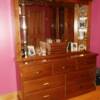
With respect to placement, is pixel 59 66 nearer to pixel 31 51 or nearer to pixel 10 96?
pixel 31 51

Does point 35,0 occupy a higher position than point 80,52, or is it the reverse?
point 35,0

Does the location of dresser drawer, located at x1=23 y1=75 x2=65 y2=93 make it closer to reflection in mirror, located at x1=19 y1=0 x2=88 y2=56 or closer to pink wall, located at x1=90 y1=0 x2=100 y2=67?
reflection in mirror, located at x1=19 y1=0 x2=88 y2=56

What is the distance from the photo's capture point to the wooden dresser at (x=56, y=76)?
2.40 metres

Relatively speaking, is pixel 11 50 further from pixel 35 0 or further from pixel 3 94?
pixel 35 0

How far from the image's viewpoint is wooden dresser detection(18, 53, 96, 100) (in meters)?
2.40

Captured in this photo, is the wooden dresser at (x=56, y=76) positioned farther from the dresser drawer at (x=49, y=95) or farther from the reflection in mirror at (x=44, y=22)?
the reflection in mirror at (x=44, y=22)

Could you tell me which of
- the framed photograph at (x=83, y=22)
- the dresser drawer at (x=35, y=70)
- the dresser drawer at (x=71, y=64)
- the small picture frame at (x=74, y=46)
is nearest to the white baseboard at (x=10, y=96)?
the dresser drawer at (x=35, y=70)

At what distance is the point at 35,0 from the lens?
8.68ft

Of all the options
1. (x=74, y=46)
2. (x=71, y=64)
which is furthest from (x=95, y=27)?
(x=71, y=64)

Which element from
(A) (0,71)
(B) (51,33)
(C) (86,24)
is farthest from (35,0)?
(A) (0,71)

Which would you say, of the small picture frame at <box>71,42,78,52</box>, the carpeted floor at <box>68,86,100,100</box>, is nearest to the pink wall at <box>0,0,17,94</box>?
the small picture frame at <box>71,42,78,52</box>

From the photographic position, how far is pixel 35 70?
242 cm

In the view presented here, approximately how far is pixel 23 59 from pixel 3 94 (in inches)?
33.4

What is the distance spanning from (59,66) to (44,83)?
384 millimetres
